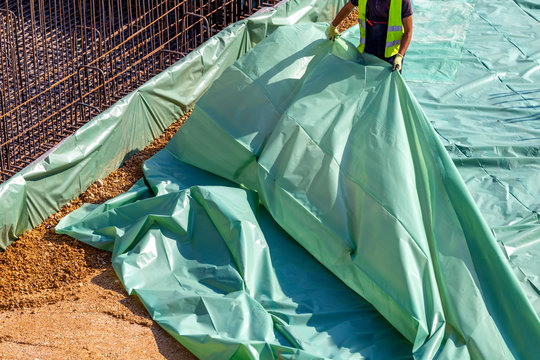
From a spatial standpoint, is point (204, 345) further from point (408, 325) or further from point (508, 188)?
point (508, 188)

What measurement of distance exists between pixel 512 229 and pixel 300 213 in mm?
1800

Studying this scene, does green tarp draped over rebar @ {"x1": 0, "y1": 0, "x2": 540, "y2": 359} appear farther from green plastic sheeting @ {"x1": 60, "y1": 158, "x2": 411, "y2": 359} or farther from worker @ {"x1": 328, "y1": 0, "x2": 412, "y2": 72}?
worker @ {"x1": 328, "y1": 0, "x2": 412, "y2": 72}

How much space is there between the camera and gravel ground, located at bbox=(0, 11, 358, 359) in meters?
5.27

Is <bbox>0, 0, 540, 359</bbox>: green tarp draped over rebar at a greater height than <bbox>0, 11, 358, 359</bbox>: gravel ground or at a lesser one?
greater

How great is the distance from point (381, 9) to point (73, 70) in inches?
122

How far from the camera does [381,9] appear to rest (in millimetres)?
7176

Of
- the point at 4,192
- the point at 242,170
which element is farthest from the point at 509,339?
the point at 4,192

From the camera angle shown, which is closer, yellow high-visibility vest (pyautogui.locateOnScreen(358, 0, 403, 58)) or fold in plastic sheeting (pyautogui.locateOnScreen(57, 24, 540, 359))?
fold in plastic sheeting (pyautogui.locateOnScreen(57, 24, 540, 359))

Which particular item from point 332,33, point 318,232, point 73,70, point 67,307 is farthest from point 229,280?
point 73,70

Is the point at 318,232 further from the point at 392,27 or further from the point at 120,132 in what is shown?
the point at 120,132

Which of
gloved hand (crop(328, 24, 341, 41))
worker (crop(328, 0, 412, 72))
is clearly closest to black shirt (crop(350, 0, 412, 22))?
worker (crop(328, 0, 412, 72))

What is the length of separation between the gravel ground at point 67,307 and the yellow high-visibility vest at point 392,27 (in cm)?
306

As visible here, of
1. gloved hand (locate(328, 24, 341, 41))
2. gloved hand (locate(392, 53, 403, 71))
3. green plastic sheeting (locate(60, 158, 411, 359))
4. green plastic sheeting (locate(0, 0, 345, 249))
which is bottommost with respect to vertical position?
green plastic sheeting (locate(60, 158, 411, 359))

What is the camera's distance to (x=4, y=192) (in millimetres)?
6191
